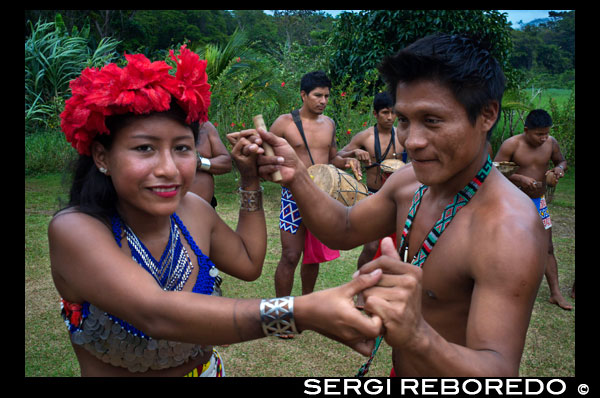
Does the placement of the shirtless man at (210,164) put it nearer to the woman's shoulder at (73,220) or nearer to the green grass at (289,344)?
the green grass at (289,344)

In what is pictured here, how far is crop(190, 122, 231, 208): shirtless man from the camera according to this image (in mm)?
4957

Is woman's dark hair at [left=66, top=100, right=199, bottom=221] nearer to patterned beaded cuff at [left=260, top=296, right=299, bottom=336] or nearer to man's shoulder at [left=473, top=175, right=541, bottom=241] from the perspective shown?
patterned beaded cuff at [left=260, top=296, right=299, bottom=336]

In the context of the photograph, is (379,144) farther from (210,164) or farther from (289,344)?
(289,344)

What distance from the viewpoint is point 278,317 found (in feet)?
5.31

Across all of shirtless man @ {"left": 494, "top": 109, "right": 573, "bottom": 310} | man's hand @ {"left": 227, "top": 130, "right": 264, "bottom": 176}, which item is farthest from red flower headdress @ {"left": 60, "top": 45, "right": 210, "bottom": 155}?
shirtless man @ {"left": 494, "top": 109, "right": 573, "bottom": 310}

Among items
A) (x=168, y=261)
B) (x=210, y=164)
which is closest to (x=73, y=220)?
(x=168, y=261)

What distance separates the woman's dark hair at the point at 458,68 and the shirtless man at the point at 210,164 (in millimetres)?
2947

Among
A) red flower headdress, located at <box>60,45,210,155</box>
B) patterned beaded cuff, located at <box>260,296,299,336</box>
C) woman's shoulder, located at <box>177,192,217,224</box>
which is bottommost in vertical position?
patterned beaded cuff, located at <box>260,296,299,336</box>

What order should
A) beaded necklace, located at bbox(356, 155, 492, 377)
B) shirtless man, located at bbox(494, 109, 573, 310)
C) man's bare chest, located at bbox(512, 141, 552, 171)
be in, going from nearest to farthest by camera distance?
beaded necklace, located at bbox(356, 155, 492, 377) < shirtless man, located at bbox(494, 109, 573, 310) < man's bare chest, located at bbox(512, 141, 552, 171)

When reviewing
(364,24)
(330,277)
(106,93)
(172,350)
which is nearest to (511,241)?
(172,350)

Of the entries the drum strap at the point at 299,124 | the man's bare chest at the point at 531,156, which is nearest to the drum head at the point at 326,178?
the drum strap at the point at 299,124

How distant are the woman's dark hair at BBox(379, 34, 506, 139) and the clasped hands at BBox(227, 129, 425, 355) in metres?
0.70

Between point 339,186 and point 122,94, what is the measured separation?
351 centimetres
